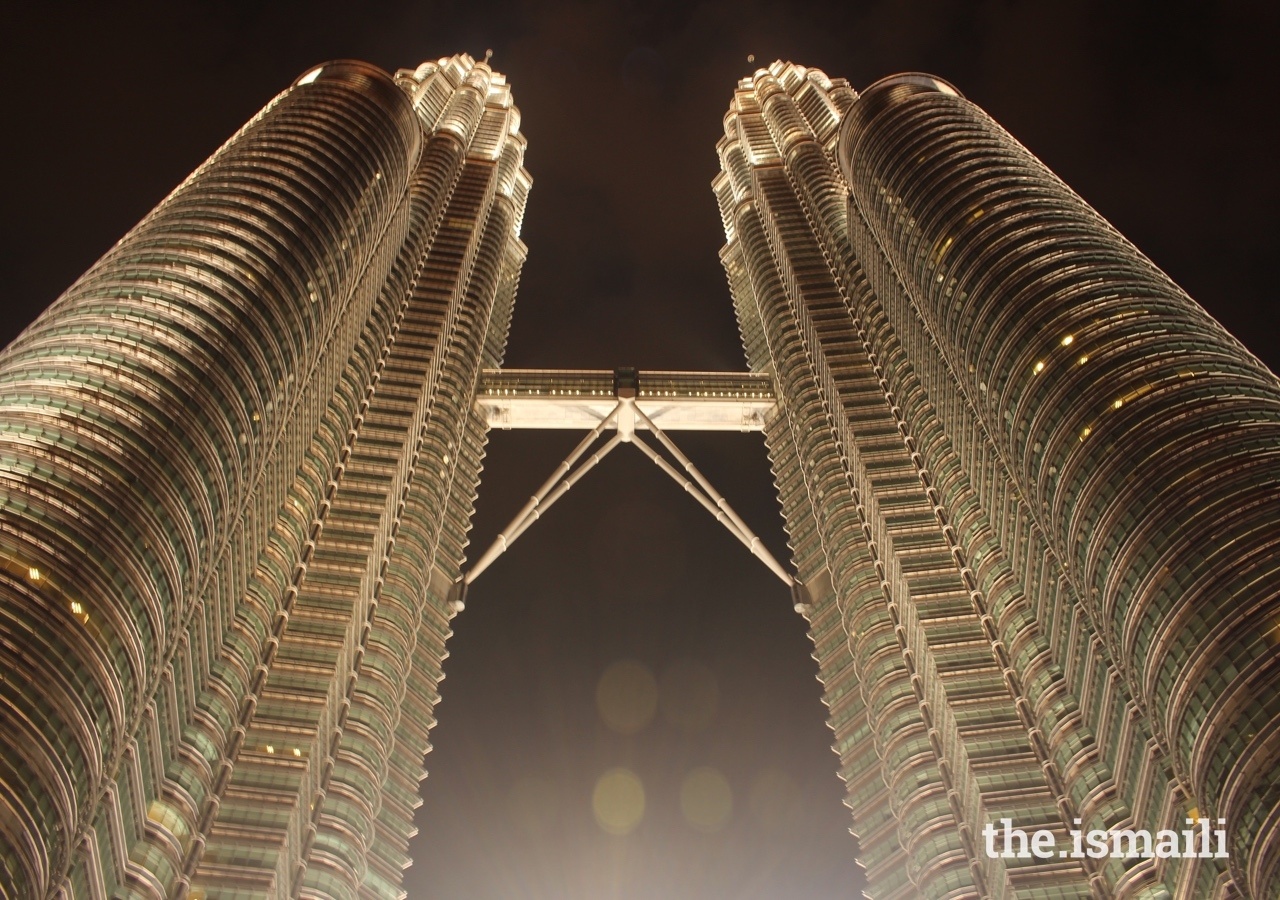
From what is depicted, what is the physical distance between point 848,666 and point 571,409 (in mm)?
46184

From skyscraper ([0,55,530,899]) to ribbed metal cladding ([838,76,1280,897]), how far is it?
46628 millimetres

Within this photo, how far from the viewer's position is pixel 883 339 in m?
112

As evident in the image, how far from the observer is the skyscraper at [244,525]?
52.0 metres

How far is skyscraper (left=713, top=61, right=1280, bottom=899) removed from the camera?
56.1 metres

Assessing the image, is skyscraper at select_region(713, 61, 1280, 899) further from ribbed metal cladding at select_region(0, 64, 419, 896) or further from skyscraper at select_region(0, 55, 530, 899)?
ribbed metal cladding at select_region(0, 64, 419, 896)

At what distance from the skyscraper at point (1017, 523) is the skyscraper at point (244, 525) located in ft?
119

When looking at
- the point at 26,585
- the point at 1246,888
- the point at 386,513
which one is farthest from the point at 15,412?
the point at 1246,888

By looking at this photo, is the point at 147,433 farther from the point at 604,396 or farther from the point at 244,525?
the point at 604,396

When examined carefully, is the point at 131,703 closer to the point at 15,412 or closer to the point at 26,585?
the point at 26,585

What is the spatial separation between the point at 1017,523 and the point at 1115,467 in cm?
1794

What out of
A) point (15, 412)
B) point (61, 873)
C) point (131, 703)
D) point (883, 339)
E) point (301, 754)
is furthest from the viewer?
point (883, 339)

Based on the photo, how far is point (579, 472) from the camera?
12781 cm

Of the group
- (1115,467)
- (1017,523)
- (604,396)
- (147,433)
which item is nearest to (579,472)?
(604,396)

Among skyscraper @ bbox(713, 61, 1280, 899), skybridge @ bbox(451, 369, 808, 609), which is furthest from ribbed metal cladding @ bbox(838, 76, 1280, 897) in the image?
skybridge @ bbox(451, 369, 808, 609)
